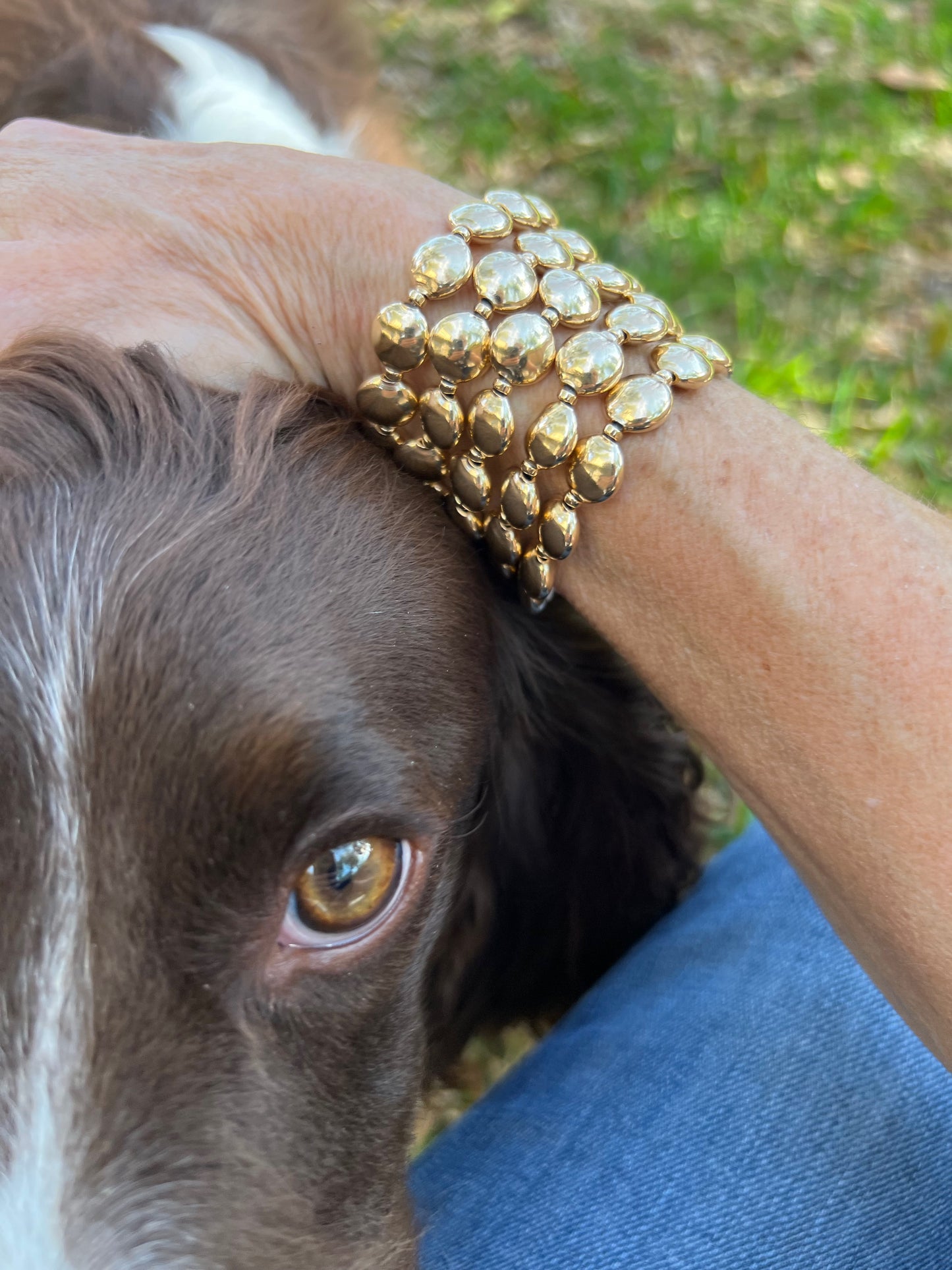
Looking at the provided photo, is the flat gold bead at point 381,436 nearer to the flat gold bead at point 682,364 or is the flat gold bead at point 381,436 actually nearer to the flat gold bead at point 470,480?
the flat gold bead at point 470,480

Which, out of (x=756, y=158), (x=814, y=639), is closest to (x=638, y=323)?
(x=814, y=639)

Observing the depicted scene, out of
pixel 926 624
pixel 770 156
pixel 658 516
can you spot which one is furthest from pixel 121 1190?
pixel 770 156

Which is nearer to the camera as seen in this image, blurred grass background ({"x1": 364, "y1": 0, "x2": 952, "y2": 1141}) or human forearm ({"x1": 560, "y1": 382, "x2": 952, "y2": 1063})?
human forearm ({"x1": 560, "y1": 382, "x2": 952, "y2": 1063})

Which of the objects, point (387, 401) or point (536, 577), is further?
point (536, 577)

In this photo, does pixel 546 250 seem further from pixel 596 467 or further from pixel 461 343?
pixel 596 467

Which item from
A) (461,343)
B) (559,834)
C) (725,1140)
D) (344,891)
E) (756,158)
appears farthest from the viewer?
(756,158)

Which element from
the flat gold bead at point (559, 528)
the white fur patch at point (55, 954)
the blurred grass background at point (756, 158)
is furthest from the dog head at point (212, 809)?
the blurred grass background at point (756, 158)

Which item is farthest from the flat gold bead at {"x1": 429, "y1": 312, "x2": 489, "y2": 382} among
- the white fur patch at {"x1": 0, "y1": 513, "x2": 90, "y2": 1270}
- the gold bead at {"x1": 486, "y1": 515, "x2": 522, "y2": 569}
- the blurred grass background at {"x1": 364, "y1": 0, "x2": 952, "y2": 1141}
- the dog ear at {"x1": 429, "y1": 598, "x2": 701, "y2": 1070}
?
the blurred grass background at {"x1": 364, "y1": 0, "x2": 952, "y2": 1141}

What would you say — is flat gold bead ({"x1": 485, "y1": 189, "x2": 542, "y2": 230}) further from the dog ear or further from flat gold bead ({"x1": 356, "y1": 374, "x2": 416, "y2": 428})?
the dog ear
